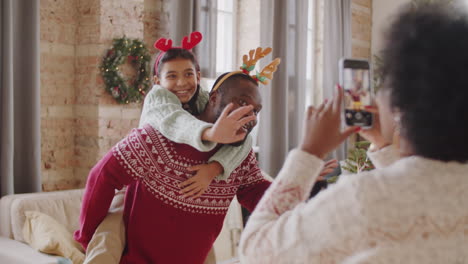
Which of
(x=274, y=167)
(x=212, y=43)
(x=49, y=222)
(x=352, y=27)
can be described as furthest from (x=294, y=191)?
(x=352, y=27)

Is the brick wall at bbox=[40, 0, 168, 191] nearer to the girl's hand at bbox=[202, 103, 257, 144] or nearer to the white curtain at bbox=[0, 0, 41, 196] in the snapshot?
the white curtain at bbox=[0, 0, 41, 196]

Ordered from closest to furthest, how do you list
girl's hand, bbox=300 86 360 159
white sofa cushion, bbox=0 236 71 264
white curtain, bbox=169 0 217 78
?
girl's hand, bbox=300 86 360 159
white sofa cushion, bbox=0 236 71 264
white curtain, bbox=169 0 217 78

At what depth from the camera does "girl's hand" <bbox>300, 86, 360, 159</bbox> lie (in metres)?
0.94

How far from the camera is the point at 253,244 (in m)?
0.91

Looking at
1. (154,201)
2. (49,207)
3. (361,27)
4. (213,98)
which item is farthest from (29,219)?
(361,27)

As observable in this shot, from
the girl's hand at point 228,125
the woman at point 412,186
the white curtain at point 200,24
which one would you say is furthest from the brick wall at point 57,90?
the woman at point 412,186

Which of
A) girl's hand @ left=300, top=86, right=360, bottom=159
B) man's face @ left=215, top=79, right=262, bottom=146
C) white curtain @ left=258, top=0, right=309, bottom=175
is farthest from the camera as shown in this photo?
white curtain @ left=258, top=0, right=309, bottom=175

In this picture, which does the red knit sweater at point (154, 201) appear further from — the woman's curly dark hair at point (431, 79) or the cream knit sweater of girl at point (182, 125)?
the woman's curly dark hair at point (431, 79)

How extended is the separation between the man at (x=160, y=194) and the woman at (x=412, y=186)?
21.6 inches

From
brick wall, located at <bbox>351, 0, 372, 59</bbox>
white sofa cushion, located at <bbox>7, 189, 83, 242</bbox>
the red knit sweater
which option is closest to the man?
the red knit sweater

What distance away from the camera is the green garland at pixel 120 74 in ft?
12.3

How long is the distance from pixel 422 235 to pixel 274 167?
172 inches

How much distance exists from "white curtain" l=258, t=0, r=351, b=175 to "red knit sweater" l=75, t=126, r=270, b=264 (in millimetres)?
3645

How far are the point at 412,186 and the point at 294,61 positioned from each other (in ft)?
15.5
